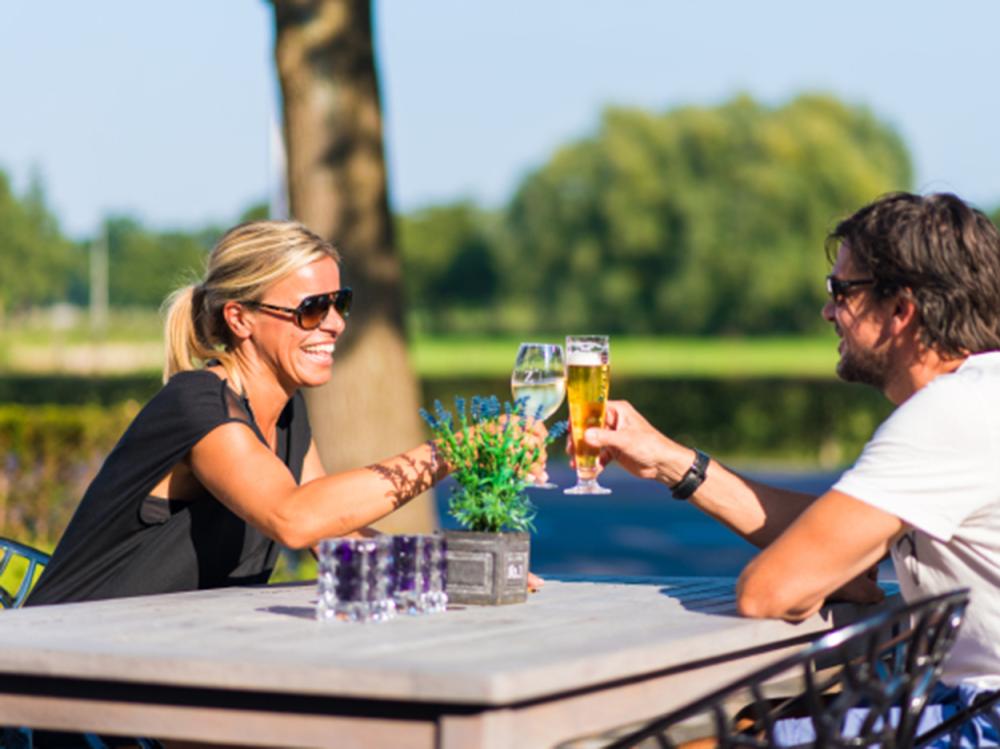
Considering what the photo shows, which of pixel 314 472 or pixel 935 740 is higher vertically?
pixel 314 472

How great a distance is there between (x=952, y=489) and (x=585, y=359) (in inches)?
33.1

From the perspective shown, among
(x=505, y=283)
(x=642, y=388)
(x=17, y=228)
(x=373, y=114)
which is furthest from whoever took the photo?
(x=505, y=283)

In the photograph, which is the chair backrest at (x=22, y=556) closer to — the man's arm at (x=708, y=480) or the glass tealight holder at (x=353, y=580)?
the glass tealight holder at (x=353, y=580)

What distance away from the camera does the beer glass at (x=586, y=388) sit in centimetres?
377

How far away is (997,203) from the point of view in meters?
86.6

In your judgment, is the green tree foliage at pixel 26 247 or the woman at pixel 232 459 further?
the green tree foliage at pixel 26 247

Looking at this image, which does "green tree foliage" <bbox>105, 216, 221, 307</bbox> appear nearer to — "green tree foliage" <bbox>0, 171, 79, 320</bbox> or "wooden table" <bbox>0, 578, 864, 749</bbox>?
"green tree foliage" <bbox>0, 171, 79, 320</bbox>

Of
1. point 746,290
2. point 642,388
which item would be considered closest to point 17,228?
point 642,388

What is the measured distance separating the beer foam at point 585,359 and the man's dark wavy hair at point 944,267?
0.61 m

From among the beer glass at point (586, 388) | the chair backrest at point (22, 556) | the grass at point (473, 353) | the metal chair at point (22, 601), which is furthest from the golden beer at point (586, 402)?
the grass at point (473, 353)

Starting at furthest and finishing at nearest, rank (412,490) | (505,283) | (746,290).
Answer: (505,283), (746,290), (412,490)

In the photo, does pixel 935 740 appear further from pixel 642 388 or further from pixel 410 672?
pixel 642 388

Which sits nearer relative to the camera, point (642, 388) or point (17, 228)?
point (17, 228)

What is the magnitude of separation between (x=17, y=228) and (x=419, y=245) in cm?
7377
